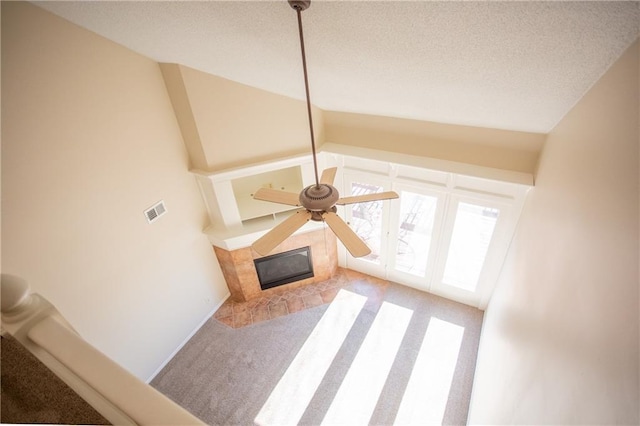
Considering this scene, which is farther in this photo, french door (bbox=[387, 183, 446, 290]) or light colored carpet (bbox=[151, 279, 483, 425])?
french door (bbox=[387, 183, 446, 290])

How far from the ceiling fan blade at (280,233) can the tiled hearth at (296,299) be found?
3.23 meters

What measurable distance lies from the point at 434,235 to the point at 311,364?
2510 millimetres

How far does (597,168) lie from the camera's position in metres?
1.52

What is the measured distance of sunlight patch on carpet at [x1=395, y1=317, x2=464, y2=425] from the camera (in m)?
3.46

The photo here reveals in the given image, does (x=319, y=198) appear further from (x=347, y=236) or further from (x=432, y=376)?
(x=432, y=376)

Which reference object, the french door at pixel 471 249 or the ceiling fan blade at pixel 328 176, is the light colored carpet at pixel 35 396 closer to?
the ceiling fan blade at pixel 328 176

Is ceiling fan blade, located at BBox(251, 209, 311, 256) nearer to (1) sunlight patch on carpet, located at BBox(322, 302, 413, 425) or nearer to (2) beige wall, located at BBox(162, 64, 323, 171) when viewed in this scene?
(2) beige wall, located at BBox(162, 64, 323, 171)

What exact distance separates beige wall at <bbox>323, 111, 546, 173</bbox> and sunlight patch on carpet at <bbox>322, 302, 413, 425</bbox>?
2498 millimetres

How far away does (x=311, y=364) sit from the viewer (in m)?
4.00

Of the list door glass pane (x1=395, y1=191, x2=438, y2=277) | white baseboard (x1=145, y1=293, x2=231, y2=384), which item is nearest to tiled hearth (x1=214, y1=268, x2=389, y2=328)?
white baseboard (x1=145, y1=293, x2=231, y2=384)

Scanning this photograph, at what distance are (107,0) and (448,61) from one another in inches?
85.7

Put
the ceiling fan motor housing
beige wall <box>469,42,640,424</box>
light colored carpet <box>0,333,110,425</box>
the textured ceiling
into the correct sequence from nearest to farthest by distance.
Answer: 1. light colored carpet <box>0,333,110,425</box>
2. beige wall <box>469,42,640,424</box>
3. the textured ceiling
4. the ceiling fan motor housing

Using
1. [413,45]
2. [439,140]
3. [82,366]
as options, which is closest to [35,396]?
[82,366]

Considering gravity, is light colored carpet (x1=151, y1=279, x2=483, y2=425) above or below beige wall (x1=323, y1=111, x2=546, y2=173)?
below
